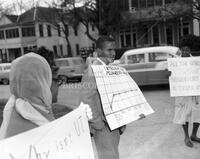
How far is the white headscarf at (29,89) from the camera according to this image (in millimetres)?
1746

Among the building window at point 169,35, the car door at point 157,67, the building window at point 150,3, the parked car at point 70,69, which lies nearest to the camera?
the car door at point 157,67

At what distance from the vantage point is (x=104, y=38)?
2.99m

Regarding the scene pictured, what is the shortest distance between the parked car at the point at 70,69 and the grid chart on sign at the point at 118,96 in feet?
44.3

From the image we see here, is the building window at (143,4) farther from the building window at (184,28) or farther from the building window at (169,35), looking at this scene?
the building window at (184,28)

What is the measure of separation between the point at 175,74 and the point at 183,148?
48.9 inches

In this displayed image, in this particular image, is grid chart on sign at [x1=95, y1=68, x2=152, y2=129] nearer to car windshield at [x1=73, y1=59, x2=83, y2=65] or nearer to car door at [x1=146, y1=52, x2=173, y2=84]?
car door at [x1=146, y1=52, x2=173, y2=84]

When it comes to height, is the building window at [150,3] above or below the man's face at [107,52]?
above

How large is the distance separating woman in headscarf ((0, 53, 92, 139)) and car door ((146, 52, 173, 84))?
9.95 meters

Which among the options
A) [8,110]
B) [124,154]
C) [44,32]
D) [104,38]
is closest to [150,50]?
[124,154]

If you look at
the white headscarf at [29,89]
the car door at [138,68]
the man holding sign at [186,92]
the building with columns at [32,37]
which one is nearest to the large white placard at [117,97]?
the white headscarf at [29,89]

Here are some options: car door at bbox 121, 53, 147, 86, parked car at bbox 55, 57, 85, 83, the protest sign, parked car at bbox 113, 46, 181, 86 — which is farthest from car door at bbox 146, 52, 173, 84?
the protest sign

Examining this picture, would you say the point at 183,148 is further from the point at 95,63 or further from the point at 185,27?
the point at 185,27

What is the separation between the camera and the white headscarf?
175 centimetres

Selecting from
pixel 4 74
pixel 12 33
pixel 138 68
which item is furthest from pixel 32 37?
pixel 138 68
